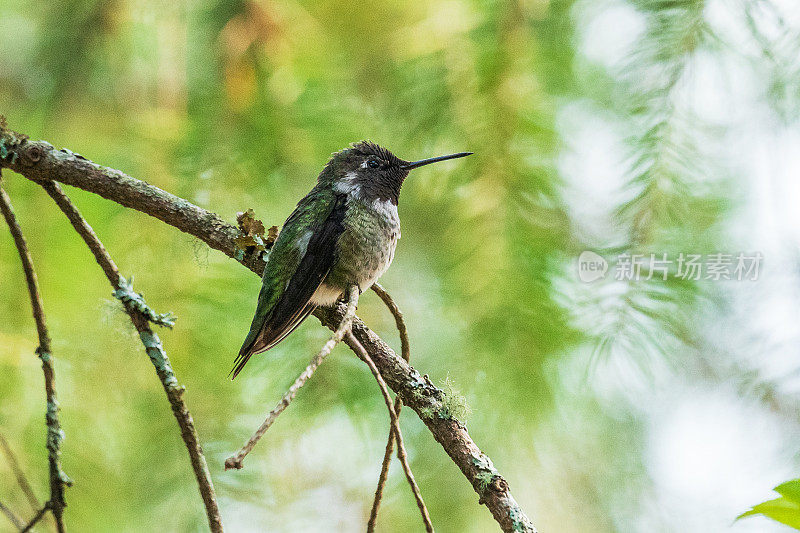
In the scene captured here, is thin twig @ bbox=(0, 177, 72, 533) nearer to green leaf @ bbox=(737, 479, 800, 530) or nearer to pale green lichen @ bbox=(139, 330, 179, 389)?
pale green lichen @ bbox=(139, 330, 179, 389)

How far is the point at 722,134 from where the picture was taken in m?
2.06

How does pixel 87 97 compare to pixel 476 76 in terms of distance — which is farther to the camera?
pixel 87 97

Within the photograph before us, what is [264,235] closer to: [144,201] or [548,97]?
[144,201]

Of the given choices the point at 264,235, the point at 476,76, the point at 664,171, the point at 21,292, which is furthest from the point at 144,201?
the point at 664,171

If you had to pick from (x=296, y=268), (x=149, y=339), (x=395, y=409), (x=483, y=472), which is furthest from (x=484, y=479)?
(x=149, y=339)

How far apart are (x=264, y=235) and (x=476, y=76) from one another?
2.82 ft

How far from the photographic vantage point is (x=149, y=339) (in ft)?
4.57

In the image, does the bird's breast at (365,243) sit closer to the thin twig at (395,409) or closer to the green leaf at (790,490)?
the thin twig at (395,409)

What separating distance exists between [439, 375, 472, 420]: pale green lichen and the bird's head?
0.63 meters

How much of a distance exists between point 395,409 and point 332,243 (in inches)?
16.1

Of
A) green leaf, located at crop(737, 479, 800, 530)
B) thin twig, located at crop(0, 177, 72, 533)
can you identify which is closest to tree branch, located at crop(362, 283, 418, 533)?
green leaf, located at crop(737, 479, 800, 530)

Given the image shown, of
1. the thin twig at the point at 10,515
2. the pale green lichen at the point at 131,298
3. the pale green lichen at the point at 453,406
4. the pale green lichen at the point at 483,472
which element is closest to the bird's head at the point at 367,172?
the pale green lichen at the point at 131,298

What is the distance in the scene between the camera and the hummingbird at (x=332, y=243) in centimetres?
142

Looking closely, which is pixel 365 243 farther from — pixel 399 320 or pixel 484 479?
pixel 484 479
